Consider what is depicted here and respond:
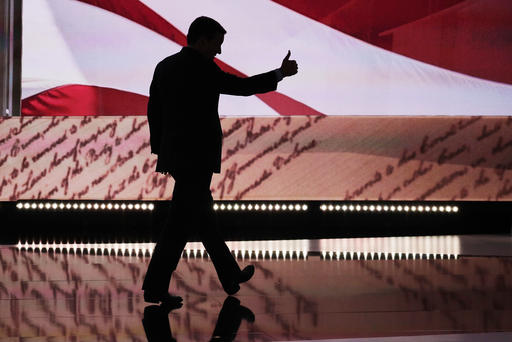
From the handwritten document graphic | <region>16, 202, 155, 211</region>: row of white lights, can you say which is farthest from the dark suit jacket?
<region>16, 202, 155, 211</region>: row of white lights

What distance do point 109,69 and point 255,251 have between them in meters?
1.46

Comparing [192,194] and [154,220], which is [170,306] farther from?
[154,220]

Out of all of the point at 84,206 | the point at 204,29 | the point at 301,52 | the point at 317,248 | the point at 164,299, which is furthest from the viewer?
the point at 301,52

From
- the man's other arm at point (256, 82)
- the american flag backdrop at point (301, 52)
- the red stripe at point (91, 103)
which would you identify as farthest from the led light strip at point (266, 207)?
the man's other arm at point (256, 82)

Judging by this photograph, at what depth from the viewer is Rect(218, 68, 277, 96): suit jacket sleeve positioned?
2152 millimetres

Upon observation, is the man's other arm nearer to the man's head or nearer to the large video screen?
the man's head

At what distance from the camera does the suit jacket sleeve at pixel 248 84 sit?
2.15m

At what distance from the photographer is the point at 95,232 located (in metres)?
4.12

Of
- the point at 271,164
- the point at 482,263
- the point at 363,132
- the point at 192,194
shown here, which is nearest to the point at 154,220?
the point at 271,164

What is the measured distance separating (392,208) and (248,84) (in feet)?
6.95

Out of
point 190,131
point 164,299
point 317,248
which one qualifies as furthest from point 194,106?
point 317,248

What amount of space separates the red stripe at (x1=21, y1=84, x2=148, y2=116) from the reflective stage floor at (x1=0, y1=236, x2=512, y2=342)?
0.94 m

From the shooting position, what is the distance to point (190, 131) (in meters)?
2.16

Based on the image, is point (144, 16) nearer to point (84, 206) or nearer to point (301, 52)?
point (301, 52)
